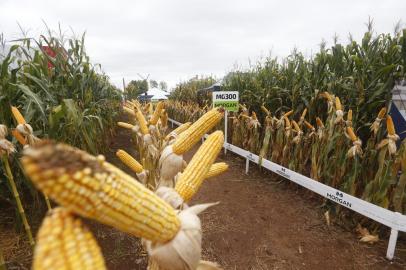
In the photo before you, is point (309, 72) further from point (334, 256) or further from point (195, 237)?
point (195, 237)

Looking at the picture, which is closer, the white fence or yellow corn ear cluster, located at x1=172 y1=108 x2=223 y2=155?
yellow corn ear cluster, located at x1=172 y1=108 x2=223 y2=155

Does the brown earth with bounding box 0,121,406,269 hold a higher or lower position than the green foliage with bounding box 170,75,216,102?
lower

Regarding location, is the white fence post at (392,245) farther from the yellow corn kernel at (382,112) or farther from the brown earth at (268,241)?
the yellow corn kernel at (382,112)

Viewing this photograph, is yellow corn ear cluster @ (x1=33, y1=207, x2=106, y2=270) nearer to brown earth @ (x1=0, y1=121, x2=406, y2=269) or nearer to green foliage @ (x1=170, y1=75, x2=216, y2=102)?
brown earth @ (x1=0, y1=121, x2=406, y2=269)

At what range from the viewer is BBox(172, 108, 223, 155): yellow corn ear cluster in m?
1.19

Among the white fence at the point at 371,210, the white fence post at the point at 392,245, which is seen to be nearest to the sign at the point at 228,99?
the white fence at the point at 371,210

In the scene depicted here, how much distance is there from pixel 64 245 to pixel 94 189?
0.10 m

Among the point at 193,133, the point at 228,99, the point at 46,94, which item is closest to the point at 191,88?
the point at 228,99

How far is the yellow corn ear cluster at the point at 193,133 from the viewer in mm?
1193

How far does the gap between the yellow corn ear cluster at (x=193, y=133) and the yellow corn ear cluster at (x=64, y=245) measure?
76 cm

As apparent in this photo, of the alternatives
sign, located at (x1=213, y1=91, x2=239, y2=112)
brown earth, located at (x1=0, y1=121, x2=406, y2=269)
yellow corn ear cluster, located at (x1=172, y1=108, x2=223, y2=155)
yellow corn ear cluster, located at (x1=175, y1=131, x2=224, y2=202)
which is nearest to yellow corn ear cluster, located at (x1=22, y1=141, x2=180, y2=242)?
yellow corn ear cluster, located at (x1=175, y1=131, x2=224, y2=202)

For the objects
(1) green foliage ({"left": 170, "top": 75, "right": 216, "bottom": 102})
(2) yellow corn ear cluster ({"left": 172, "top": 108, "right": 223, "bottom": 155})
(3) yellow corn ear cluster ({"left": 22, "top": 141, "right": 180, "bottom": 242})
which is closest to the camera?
(3) yellow corn ear cluster ({"left": 22, "top": 141, "right": 180, "bottom": 242})

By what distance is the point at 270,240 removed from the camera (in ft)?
10.1

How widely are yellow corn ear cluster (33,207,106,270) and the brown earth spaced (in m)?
2.43
